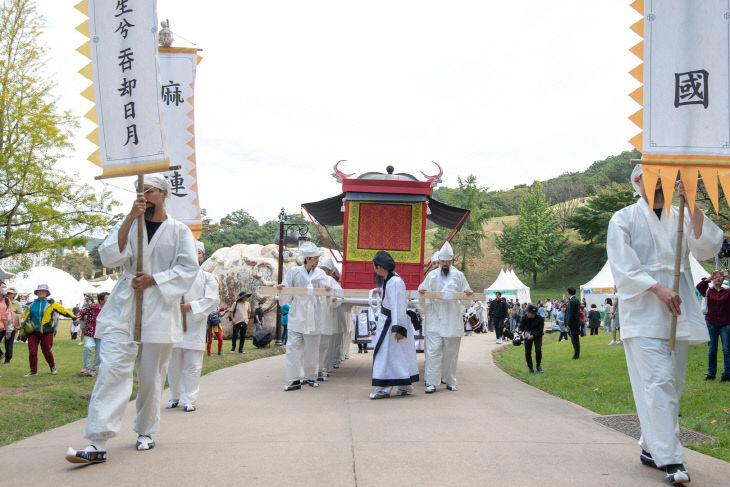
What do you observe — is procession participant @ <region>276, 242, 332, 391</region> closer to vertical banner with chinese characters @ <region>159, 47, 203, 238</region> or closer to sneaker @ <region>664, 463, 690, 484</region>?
vertical banner with chinese characters @ <region>159, 47, 203, 238</region>

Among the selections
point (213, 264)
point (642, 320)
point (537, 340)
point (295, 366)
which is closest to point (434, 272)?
point (295, 366)

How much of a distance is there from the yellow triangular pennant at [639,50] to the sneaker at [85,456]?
5.33 m

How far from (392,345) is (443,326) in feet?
4.26

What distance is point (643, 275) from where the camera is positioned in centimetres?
473

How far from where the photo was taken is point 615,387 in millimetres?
9930

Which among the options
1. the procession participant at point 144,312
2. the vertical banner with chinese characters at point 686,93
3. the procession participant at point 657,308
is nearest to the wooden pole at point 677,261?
the procession participant at point 657,308

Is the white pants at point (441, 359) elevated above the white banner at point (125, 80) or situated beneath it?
situated beneath

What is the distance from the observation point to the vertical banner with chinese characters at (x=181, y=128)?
8812mm

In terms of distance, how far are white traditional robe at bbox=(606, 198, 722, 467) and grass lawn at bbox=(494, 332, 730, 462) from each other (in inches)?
42.3

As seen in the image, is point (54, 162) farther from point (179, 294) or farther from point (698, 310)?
point (698, 310)

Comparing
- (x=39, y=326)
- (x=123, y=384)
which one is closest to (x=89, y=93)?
(x=123, y=384)

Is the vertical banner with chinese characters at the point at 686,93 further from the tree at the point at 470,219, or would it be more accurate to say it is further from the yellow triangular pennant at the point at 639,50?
the tree at the point at 470,219

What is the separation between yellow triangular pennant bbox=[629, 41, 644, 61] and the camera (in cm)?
505

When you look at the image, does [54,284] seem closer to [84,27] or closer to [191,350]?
[191,350]
